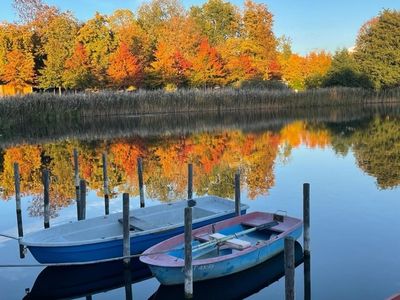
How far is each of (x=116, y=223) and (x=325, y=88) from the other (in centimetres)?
4900

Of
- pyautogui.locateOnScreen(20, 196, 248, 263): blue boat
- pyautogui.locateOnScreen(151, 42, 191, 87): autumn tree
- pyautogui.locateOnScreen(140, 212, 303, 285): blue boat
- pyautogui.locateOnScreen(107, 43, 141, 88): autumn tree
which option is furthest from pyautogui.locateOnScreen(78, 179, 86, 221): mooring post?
pyautogui.locateOnScreen(151, 42, 191, 87): autumn tree

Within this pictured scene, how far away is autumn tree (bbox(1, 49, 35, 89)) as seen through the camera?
50625 millimetres

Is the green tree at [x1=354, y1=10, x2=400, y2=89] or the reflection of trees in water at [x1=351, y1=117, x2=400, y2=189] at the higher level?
the green tree at [x1=354, y1=10, x2=400, y2=89]

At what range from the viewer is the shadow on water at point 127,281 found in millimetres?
8227

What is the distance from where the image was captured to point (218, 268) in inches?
324

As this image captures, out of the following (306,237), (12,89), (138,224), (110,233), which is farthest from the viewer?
(12,89)

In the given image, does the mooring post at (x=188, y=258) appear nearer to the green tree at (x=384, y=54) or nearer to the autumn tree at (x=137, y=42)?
the autumn tree at (x=137, y=42)

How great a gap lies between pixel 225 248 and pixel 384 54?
184 ft

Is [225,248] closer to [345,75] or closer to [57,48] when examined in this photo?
[57,48]

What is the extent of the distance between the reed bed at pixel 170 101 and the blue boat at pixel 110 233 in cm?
2460

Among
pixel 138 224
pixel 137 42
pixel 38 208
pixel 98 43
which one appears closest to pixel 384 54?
pixel 137 42

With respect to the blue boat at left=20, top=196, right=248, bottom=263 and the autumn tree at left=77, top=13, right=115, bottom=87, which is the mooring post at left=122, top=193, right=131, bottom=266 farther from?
Result: the autumn tree at left=77, top=13, right=115, bottom=87

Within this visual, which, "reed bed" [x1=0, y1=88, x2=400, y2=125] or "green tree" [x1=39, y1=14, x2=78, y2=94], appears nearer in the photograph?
"reed bed" [x1=0, y1=88, x2=400, y2=125]

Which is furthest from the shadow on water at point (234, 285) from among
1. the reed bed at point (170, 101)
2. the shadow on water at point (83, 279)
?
the reed bed at point (170, 101)
